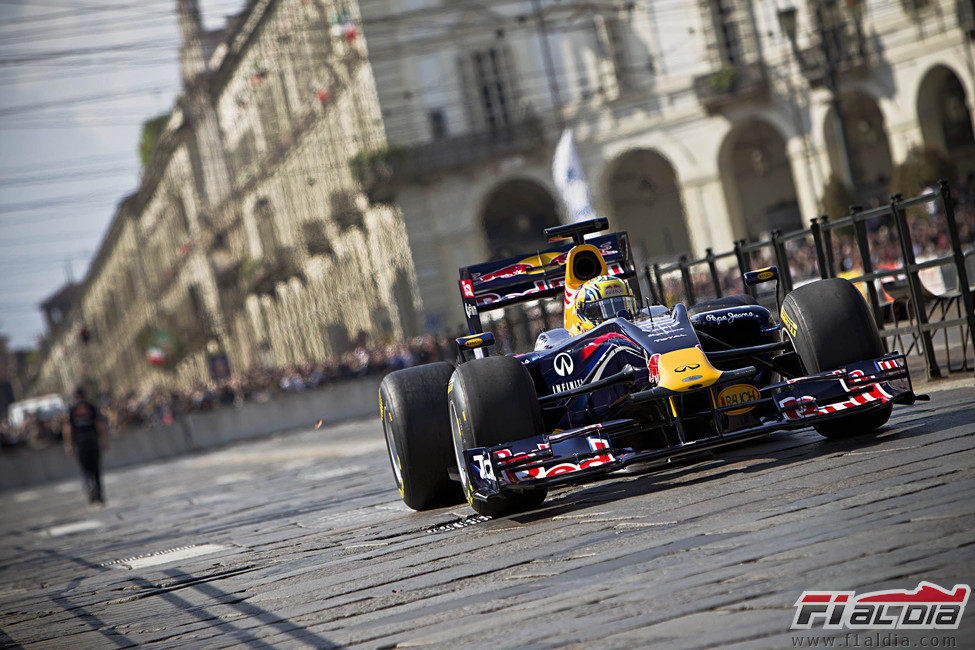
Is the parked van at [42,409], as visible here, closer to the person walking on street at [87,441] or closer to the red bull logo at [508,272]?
the person walking on street at [87,441]

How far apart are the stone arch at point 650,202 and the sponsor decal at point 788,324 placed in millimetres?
35599

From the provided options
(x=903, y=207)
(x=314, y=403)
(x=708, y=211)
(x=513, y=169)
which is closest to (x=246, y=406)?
(x=314, y=403)

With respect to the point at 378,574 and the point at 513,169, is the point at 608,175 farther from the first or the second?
the point at 378,574

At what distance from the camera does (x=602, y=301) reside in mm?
8711

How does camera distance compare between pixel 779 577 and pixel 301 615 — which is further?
pixel 301 615

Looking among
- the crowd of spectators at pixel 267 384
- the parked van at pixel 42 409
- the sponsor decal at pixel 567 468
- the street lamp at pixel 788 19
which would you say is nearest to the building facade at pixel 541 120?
the crowd of spectators at pixel 267 384

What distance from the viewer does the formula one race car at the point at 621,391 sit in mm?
7301

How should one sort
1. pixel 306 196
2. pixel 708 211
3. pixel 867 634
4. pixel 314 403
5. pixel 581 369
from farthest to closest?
1. pixel 306 196
2. pixel 708 211
3. pixel 314 403
4. pixel 581 369
5. pixel 867 634

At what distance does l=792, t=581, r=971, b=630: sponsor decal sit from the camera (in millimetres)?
4000

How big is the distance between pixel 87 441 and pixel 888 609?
58.7 feet

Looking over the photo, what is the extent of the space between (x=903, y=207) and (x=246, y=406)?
2894cm

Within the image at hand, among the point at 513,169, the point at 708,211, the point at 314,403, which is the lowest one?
the point at 314,403

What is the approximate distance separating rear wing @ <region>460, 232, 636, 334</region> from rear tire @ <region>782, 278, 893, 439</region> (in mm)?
1897

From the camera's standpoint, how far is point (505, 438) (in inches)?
291
